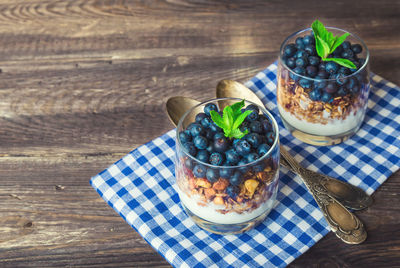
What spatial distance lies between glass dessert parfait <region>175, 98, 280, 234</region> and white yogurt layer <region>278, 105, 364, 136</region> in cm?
18

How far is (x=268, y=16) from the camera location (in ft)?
4.69

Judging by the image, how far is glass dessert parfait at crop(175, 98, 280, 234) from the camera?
2.58 ft

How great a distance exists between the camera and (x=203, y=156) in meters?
0.80

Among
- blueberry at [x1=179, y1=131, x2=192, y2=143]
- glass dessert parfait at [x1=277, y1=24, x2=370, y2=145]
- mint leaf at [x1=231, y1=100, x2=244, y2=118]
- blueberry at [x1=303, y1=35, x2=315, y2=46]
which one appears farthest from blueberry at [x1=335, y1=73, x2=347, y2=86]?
blueberry at [x1=179, y1=131, x2=192, y2=143]

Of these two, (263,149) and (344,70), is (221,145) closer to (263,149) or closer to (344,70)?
(263,149)

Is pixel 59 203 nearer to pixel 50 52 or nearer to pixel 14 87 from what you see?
pixel 14 87

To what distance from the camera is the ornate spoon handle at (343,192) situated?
0.94 metres

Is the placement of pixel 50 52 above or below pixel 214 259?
above

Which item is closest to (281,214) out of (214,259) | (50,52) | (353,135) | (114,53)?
(214,259)

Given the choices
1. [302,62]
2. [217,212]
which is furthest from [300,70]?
[217,212]

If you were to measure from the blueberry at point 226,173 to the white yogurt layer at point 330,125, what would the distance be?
32 cm

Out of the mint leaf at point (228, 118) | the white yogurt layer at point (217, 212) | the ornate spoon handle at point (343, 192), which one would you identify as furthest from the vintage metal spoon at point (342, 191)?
the mint leaf at point (228, 118)

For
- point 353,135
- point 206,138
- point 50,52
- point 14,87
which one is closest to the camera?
point 206,138

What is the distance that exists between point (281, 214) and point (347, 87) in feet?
0.94
